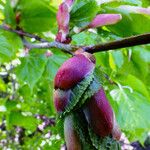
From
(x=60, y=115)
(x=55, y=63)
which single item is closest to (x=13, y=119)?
(x=55, y=63)

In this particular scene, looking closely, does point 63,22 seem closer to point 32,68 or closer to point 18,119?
point 32,68

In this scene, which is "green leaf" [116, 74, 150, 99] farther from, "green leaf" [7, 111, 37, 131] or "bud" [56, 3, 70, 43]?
"green leaf" [7, 111, 37, 131]

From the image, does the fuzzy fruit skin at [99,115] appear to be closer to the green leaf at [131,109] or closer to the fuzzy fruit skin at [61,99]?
the fuzzy fruit skin at [61,99]

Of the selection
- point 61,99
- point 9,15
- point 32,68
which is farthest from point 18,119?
point 61,99

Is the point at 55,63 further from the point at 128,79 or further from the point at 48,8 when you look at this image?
the point at 48,8

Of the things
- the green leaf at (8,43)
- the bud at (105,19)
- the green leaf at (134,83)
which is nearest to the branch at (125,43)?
the bud at (105,19)
